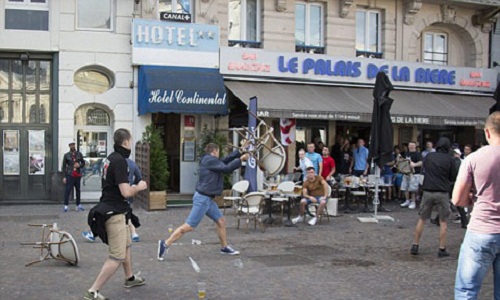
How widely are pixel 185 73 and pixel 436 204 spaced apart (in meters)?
9.18

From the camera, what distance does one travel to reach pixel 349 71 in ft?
61.5

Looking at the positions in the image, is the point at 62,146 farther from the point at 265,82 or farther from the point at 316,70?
the point at 316,70

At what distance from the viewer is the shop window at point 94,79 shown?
54.1 ft

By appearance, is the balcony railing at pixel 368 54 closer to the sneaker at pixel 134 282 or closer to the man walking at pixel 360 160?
the man walking at pixel 360 160

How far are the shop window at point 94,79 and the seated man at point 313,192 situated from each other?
6.92m

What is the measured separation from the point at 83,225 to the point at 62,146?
4.55m

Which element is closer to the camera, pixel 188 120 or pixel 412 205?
pixel 412 205

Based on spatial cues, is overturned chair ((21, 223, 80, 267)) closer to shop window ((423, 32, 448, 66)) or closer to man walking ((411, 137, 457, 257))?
man walking ((411, 137, 457, 257))

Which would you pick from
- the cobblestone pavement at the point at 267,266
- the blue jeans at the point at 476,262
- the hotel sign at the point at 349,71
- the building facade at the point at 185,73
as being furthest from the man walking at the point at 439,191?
the hotel sign at the point at 349,71

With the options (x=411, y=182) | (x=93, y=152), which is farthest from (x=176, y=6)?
(x=411, y=182)

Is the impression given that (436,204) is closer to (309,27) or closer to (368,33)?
(309,27)

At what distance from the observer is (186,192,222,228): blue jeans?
8.57 metres

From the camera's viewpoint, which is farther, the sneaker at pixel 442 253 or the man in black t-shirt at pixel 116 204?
the sneaker at pixel 442 253

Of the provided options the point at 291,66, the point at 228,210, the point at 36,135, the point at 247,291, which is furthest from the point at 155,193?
the point at 247,291
